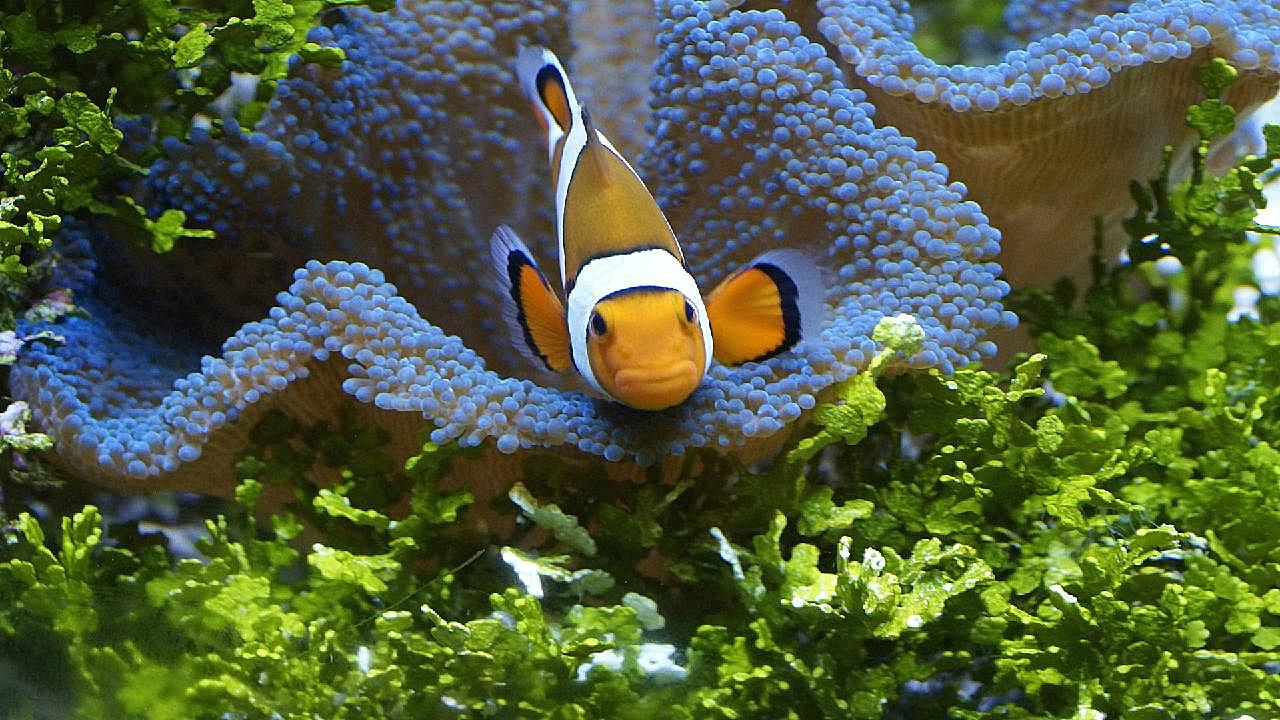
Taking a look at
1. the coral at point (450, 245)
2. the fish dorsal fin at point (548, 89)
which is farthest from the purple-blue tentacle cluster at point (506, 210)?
the fish dorsal fin at point (548, 89)

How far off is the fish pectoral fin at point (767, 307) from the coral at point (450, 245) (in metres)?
0.03

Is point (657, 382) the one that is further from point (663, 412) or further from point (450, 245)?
point (450, 245)

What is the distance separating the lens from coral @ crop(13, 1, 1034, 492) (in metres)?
1.02

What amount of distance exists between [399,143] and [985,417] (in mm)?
854

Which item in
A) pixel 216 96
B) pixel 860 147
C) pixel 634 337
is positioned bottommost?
pixel 634 337

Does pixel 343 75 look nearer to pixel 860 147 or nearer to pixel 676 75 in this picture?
pixel 676 75

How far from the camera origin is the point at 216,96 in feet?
4.34

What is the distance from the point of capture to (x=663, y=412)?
1.01 metres

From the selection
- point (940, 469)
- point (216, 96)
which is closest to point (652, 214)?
point (940, 469)

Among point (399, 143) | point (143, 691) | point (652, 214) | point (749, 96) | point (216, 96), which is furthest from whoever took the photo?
point (399, 143)

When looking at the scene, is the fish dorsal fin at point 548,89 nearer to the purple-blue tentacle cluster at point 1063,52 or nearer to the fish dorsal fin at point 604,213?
the fish dorsal fin at point 604,213

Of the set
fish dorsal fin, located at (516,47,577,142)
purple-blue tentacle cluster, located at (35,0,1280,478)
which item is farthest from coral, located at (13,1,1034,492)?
fish dorsal fin, located at (516,47,577,142)

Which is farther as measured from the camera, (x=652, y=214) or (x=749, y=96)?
(x=749, y=96)

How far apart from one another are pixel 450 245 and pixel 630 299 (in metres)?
0.63
